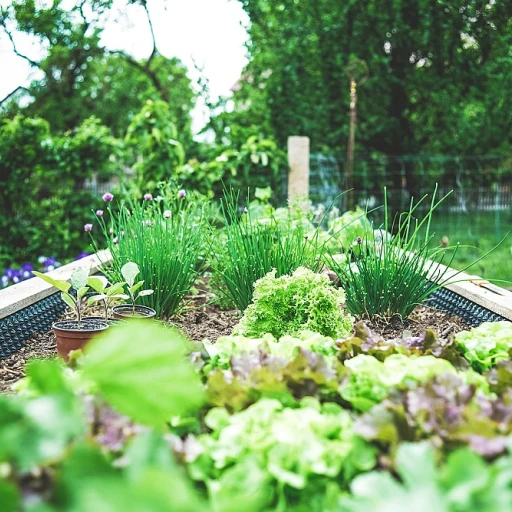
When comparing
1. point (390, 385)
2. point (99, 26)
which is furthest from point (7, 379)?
point (99, 26)

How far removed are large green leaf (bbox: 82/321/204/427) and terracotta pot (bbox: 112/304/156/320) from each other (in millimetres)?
1887

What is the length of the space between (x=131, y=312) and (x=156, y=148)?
3.80m

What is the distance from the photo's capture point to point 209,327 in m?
3.13

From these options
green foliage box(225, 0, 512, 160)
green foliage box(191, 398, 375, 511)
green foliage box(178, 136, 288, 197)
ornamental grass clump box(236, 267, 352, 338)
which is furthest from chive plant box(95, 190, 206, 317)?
green foliage box(225, 0, 512, 160)

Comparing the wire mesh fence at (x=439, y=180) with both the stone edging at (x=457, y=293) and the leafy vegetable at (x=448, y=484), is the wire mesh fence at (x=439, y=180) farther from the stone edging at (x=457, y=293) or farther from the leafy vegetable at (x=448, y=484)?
the leafy vegetable at (x=448, y=484)

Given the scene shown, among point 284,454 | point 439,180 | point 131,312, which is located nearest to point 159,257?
point 131,312

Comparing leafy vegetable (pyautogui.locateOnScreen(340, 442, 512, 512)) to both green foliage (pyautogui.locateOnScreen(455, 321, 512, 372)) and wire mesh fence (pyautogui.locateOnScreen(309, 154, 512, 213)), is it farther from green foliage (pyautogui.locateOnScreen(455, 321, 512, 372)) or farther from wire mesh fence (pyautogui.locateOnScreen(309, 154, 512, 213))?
wire mesh fence (pyautogui.locateOnScreen(309, 154, 512, 213))

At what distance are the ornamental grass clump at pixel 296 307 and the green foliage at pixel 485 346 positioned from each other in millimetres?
754

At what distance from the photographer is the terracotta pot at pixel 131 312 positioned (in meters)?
2.74

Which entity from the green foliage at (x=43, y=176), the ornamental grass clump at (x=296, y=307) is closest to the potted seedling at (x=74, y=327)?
the ornamental grass clump at (x=296, y=307)

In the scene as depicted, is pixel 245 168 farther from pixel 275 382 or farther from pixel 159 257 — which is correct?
pixel 275 382

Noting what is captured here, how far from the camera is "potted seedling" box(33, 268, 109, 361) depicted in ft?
7.95

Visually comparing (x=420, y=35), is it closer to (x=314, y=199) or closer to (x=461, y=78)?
(x=461, y=78)

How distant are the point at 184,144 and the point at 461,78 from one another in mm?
4955
